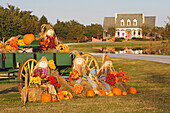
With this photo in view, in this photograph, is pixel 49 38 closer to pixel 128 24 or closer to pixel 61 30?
pixel 61 30

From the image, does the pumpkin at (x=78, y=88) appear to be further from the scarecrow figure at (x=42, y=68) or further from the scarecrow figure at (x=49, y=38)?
the scarecrow figure at (x=49, y=38)

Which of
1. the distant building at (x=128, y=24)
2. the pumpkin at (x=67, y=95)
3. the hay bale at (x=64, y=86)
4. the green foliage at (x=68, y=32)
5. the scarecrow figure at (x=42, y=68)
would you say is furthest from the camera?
the distant building at (x=128, y=24)

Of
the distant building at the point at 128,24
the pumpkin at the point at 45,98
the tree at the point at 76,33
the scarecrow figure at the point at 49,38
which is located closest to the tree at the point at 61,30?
the tree at the point at 76,33

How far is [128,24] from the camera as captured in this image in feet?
256

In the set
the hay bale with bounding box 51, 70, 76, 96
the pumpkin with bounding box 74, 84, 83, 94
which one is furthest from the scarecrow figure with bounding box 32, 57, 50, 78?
the pumpkin with bounding box 74, 84, 83, 94

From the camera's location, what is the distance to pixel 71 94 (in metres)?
8.27

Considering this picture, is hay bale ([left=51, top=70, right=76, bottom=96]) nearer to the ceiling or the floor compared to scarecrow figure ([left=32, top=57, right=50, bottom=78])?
nearer to the floor

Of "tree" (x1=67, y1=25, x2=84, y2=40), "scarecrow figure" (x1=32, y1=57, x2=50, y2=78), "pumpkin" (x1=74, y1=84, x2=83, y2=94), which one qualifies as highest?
"tree" (x1=67, y1=25, x2=84, y2=40)

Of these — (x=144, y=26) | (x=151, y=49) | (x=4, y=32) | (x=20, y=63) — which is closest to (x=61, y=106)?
(x=20, y=63)

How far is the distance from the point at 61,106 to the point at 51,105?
29 centimetres

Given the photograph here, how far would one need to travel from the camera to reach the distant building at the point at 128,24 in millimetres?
77000

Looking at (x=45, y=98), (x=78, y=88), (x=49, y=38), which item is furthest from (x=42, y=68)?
(x=49, y=38)

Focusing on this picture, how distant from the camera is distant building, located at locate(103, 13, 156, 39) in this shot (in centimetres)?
7700

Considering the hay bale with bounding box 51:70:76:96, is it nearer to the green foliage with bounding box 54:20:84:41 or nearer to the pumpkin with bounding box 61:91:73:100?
the pumpkin with bounding box 61:91:73:100
